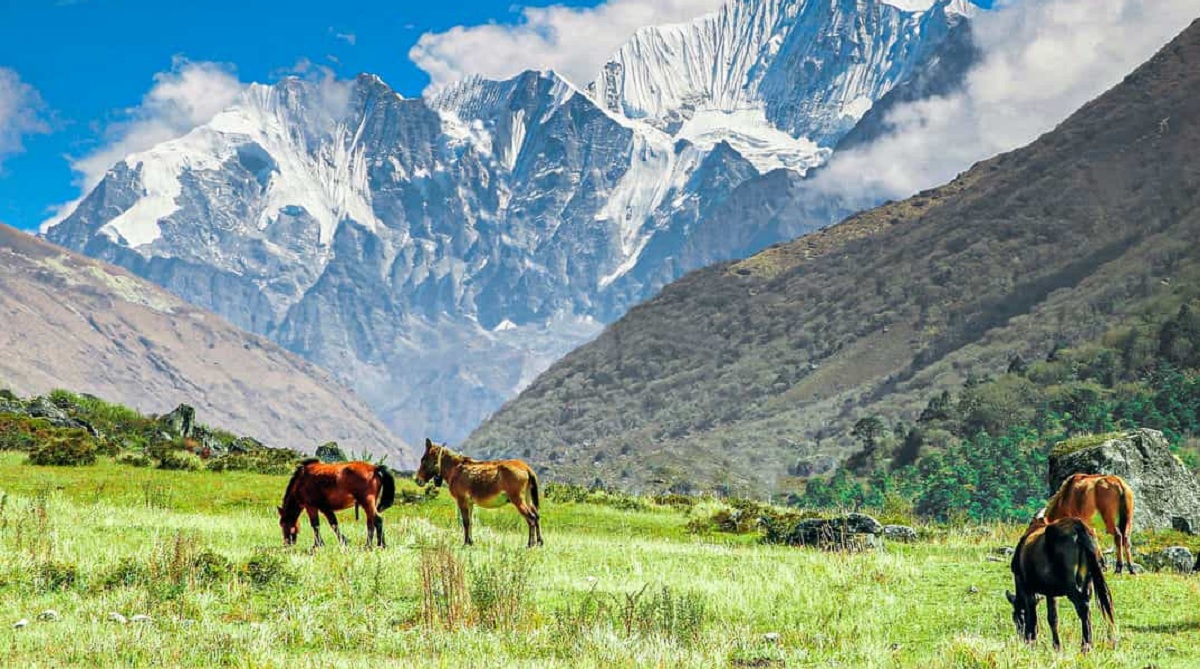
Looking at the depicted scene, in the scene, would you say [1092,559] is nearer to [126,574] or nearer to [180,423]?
[126,574]

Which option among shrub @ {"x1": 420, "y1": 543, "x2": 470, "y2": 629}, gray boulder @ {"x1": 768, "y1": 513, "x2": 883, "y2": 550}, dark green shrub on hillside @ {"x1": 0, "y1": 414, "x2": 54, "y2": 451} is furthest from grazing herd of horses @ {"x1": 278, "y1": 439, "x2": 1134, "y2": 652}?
dark green shrub on hillside @ {"x1": 0, "y1": 414, "x2": 54, "y2": 451}

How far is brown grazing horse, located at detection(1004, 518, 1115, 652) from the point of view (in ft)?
46.7

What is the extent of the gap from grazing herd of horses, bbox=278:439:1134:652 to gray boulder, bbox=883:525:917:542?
8.94 meters

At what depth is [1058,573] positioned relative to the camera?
14.4m

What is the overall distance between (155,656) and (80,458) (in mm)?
31550

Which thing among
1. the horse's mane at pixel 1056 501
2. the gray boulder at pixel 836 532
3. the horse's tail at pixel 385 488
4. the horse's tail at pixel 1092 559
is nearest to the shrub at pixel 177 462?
the horse's tail at pixel 385 488

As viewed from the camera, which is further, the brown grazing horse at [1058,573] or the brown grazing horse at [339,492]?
the brown grazing horse at [339,492]

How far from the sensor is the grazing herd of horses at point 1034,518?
14391 millimetres

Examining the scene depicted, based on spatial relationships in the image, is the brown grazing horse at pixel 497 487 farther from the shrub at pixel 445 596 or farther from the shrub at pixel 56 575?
the shrub at pixel 56 575

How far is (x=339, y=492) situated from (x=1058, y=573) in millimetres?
14484

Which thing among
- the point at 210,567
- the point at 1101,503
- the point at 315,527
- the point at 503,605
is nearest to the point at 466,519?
the point at 315,527

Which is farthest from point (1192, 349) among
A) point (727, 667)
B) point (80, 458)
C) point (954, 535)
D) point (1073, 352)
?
point (727, 667)

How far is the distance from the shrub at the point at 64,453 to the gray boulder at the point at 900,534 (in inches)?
1139

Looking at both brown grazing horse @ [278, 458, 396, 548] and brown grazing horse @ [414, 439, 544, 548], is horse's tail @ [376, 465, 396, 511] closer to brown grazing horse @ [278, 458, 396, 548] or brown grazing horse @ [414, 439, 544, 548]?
brown grazing horse @ [278, 458, 396, 548]
